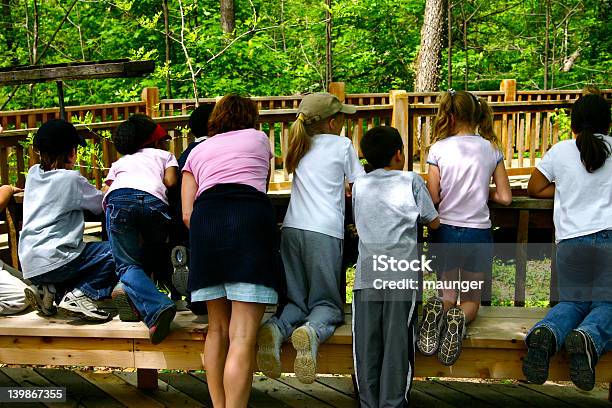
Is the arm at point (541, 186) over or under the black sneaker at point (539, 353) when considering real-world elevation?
over

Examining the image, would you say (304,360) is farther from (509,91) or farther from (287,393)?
(509,91)

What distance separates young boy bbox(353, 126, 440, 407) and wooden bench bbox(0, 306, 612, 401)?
17 cm

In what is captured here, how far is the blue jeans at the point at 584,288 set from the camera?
4.00 m

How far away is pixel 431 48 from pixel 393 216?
14747 mm

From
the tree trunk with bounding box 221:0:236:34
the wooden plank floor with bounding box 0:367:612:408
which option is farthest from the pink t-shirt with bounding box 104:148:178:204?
the tree trunk with bounding box 221:0:236:34

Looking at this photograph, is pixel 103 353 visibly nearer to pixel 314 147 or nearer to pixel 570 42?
pixel 314 147

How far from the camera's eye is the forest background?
56.5 feet

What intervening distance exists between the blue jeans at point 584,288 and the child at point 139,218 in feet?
5.91

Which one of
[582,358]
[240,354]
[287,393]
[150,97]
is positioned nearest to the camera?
[582,358]

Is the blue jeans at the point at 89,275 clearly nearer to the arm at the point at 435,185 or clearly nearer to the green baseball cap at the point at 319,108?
the green baseball cap at the point at 319,108

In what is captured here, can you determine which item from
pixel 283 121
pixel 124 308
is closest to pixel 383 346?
pixel 124 308

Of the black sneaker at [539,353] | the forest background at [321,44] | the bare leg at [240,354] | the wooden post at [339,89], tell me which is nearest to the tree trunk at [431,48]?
the forest background at [321,44]

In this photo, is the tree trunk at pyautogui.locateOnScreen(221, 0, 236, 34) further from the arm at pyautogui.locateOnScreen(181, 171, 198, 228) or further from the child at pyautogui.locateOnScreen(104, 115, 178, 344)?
the arm at pyautogui.locateOnScreen(181, 171, 198, 228)

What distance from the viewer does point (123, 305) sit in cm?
445
